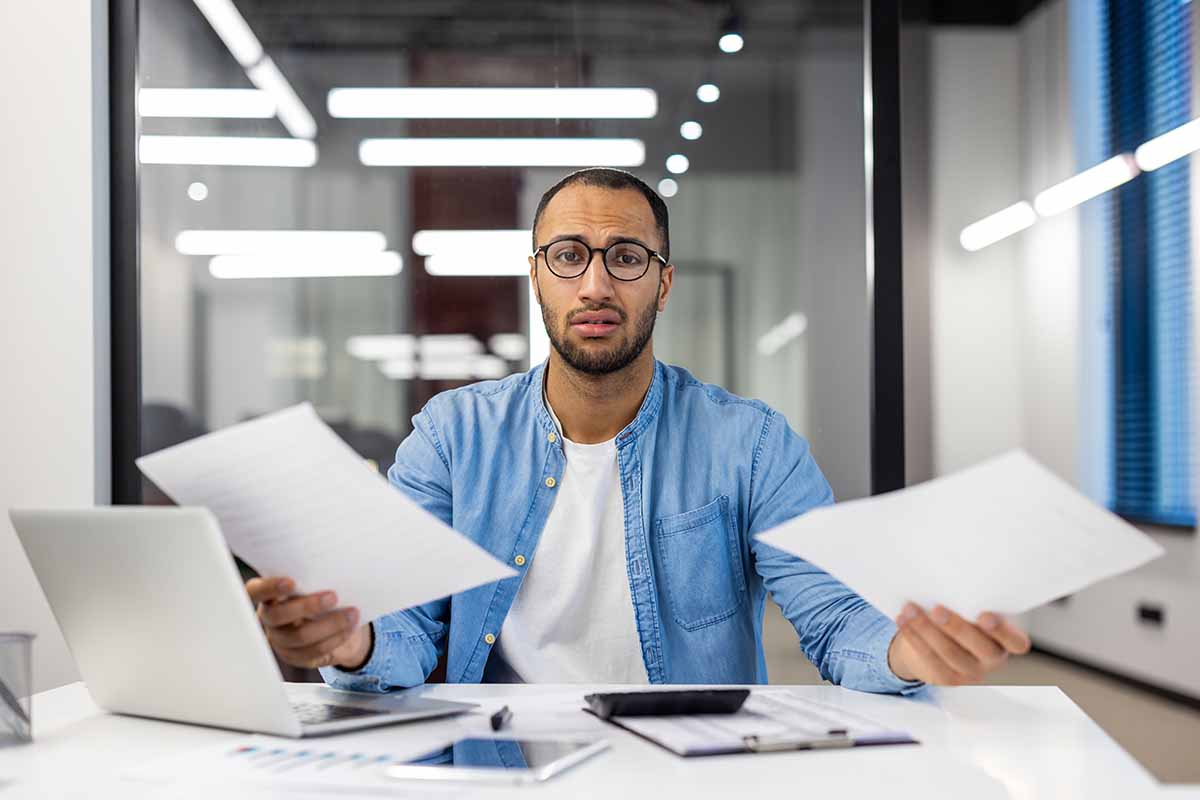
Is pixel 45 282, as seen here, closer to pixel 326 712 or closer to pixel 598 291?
pixel 598 291

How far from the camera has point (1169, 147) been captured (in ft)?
10.5

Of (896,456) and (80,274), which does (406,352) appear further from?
(896,456)

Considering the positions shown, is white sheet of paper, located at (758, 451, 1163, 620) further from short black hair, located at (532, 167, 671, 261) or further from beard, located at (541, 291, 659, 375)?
short black hair, located at (532, 167, 671, 261)

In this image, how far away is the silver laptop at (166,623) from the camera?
0.83 m

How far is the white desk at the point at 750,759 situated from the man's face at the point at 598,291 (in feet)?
2.07

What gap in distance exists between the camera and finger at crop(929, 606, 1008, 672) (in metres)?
0.93

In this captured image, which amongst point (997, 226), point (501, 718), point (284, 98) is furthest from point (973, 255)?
point (501, 718)

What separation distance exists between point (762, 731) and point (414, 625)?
591 millimetres

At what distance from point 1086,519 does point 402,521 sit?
0.55 metres

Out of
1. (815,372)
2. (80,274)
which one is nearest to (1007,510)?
(815,372)

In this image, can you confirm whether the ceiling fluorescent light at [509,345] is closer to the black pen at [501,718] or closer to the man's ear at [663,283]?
the man's ear at [663,283]

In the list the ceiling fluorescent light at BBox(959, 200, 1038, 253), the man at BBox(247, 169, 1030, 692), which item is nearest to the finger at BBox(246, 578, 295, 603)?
the man at BBox(247, 169, 1030, 692)

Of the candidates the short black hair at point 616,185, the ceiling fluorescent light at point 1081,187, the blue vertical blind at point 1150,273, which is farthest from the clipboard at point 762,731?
the ceiling fluorescent light at point 1081,187

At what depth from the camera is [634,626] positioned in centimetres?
148
